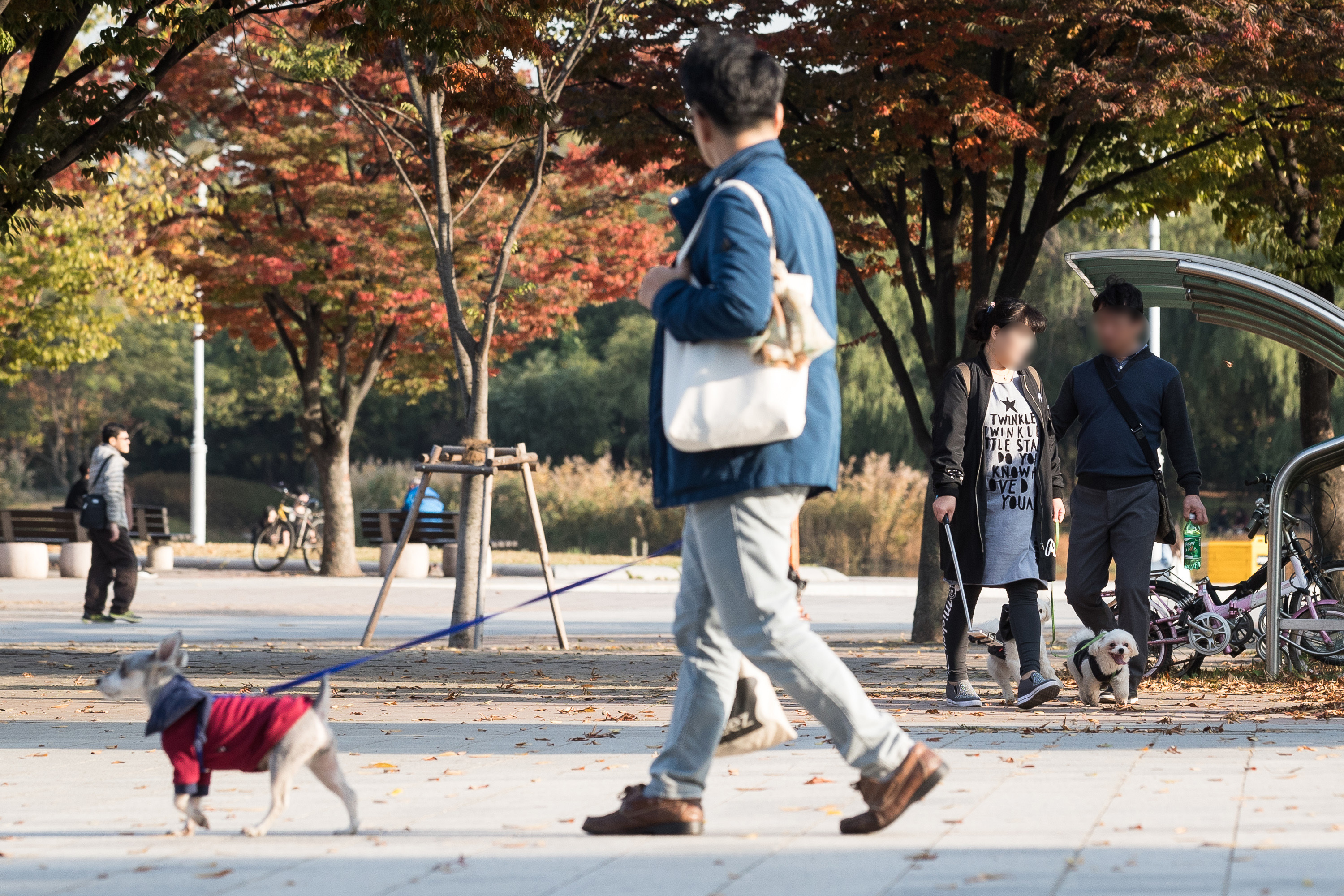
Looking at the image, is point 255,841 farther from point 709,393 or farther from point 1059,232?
point 1059,232

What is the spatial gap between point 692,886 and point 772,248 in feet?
5.11

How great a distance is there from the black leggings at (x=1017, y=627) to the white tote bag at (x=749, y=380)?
136 inches

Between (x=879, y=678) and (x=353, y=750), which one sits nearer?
(x=353, y=750)

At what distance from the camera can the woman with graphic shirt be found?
6.81 metres

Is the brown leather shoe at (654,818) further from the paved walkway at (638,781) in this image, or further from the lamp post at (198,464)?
the lamp post at (198,464)

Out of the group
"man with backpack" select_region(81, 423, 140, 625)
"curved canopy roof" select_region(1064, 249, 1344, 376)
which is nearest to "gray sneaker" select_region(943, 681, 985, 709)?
"curved canopy roof" select_region(1064, 249, 1344, 376)

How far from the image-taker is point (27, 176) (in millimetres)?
8141

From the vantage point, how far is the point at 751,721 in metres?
3.87

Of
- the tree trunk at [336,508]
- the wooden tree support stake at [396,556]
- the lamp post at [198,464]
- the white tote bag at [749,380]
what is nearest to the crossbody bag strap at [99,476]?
the wooden tree support stake at [396,556]

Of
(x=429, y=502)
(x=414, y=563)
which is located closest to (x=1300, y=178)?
(x=414, y=563)

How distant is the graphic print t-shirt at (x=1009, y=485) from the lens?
680cm

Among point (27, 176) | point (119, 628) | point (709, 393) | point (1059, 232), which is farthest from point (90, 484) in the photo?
point (1059, 232)

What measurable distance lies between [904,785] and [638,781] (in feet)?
4.83

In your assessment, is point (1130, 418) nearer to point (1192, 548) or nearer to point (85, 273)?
point (1192, 548)
